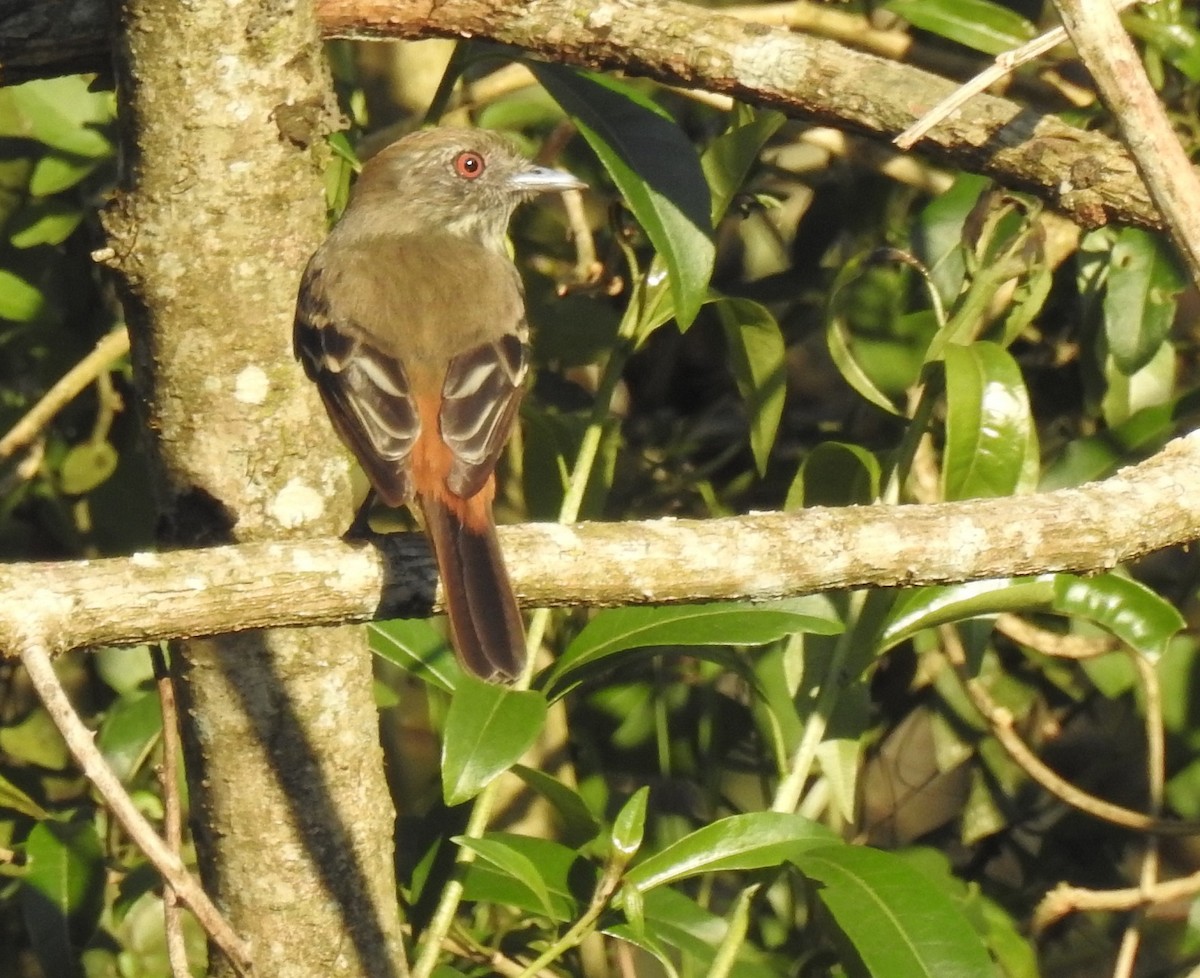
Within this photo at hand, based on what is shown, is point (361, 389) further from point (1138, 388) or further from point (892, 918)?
point (1138, 388)

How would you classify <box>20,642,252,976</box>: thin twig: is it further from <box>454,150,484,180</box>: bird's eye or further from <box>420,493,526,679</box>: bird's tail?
<box>454,150,484,180</box>: bird's eye

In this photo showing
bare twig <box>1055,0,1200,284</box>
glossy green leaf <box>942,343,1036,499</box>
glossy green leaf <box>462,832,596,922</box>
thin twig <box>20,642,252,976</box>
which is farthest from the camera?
glossy green leaf <box>942,343,1036,499</box>

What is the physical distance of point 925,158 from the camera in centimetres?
429

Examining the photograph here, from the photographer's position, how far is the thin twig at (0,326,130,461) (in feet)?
13.2

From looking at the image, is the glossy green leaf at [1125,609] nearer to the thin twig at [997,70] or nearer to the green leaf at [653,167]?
the green leaf at [653,167]

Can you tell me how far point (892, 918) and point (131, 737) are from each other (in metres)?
1.71

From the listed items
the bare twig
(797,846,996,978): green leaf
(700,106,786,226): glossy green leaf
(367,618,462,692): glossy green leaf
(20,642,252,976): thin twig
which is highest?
the bare twig

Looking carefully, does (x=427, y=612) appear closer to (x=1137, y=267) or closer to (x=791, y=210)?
(x=1137, y=267)

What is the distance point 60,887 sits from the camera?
11.8 feet

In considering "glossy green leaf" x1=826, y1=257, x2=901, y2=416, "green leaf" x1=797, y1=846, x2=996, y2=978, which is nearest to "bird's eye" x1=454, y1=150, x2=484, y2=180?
"glossy green leaf" x1=826, y1=257, x2=901, y2=416

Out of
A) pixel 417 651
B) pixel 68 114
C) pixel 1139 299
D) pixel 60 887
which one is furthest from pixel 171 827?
pixel 1139 299

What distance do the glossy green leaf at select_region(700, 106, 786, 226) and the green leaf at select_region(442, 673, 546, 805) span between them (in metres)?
1.07

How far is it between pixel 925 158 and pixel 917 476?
2.49 ft

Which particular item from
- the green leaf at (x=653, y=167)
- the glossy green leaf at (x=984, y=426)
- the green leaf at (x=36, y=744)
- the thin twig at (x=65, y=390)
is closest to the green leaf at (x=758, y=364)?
the green leaf at (x=653, y=167)
